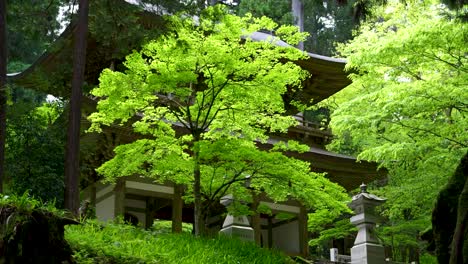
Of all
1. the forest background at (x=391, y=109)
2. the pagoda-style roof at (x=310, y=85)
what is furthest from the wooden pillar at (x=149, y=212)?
the forest background at (x=391, y=109)

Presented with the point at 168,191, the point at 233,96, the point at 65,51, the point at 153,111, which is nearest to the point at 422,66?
the point at 233,96

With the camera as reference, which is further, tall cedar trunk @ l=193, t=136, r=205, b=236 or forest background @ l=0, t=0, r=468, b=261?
tall cedar trunk @ l=193, t=136, r=205, b=236

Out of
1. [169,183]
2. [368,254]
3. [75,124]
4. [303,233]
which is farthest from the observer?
[303,233]

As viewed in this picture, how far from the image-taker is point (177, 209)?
15906mm

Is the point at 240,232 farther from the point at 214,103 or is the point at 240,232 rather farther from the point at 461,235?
the point at 461,235

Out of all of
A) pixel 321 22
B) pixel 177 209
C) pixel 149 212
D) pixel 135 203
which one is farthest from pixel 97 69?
pixel 321 22

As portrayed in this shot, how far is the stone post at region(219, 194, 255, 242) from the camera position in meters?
12.6

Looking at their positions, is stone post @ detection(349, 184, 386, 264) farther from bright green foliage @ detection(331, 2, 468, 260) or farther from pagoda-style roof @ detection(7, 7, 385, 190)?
pagoda-style roof @ detection(7, 7, 385, 190)

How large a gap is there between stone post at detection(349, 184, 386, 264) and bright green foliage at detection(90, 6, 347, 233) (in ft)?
4.76

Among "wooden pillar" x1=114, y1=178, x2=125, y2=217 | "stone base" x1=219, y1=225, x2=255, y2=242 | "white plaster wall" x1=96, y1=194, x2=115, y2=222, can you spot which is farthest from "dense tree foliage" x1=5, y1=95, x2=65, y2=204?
"white plaster wall" x1=96, y1=194, x2=115, y2=222

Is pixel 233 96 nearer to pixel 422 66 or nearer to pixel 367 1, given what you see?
pixel 367 1

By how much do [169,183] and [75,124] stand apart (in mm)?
6849

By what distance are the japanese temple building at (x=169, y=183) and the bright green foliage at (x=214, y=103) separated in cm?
266

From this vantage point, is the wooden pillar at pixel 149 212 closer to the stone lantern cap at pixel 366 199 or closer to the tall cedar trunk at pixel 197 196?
the tall cedar trunk at pixel 197 196
